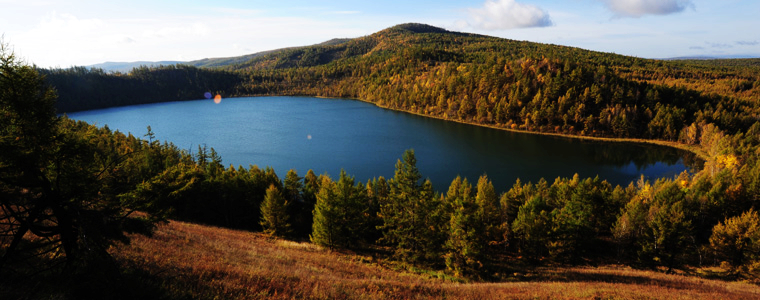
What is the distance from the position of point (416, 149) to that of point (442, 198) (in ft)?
160

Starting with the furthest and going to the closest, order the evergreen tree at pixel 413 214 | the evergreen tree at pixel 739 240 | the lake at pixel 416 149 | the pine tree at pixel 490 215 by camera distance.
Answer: the lake at pixel 416 149 < the pine tree at pixel 490 215 < the evergreen tree at pixel 739 240 < the evergreen tree at pixel 413 214

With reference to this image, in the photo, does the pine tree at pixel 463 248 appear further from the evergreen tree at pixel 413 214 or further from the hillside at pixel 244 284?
the hillside at pixel 244 284

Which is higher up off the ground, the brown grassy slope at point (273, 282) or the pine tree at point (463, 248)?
the brown grassy slope at point (273, 282)

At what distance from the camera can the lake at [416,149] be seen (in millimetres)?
78000

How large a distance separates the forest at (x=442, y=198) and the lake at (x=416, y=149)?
851cm

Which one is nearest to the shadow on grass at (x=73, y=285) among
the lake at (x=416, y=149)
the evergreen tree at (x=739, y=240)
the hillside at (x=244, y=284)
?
the hillside at (x=244, y=284)

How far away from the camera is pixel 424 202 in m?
30.8

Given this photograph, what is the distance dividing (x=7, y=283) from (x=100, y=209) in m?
2.81

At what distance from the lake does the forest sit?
851cm

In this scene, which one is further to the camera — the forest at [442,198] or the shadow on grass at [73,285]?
the forest at [442,198]

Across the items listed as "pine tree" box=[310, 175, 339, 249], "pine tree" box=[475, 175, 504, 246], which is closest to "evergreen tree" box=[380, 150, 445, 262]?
"pine tree" box=[310, 175, 339, 249]

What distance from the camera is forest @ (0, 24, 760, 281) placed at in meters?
9.21

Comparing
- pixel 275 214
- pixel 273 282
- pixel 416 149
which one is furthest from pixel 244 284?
pixel 416 149

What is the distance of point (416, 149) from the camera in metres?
97.2
